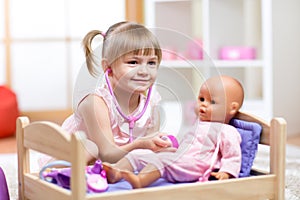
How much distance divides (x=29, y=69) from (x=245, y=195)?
2.15m

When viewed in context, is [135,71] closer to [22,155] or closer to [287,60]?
[22,155]

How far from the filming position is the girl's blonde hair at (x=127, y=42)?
1229 mm

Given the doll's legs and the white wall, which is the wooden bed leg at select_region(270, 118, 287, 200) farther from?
the white wall

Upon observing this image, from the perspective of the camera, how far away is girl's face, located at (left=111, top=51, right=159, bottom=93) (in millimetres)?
1224

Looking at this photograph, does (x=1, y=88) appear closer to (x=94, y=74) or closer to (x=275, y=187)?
(x=94, y=74)

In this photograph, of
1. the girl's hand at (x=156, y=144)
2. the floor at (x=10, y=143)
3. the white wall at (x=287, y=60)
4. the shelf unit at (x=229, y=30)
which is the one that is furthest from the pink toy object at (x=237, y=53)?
Result: the girl's hand at (x=156, y=144)

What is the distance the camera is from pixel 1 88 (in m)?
2.96

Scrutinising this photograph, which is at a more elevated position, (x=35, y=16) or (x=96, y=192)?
(x=35, y=16)

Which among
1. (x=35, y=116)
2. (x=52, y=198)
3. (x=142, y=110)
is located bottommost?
(x=35, y=116)

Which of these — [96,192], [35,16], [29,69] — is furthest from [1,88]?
[96,192]

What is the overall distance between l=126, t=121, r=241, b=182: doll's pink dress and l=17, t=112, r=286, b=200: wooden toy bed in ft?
0.17

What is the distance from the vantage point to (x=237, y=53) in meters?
2.73

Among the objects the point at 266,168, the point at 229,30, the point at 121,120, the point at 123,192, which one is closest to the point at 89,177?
the point at 123,192

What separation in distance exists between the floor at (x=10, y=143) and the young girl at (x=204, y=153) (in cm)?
129
